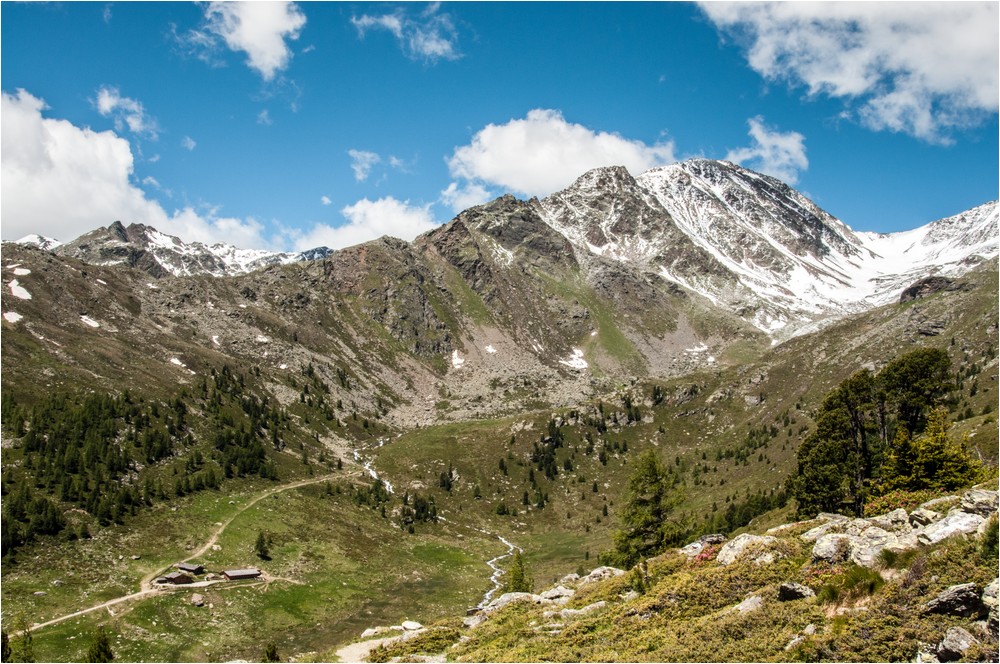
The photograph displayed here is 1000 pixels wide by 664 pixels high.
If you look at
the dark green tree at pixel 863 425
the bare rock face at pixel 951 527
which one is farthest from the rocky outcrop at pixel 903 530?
the dark green tree at pixel 863 425

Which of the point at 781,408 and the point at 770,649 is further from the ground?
the point at 781,408

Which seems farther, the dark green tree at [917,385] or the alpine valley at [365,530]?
the dark green tree at [917,385]

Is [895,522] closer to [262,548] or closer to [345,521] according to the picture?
[262,548]

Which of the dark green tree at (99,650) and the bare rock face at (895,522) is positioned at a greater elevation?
the bare rock face at (895,522)

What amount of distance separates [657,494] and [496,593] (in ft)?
184

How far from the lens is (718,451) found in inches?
7343

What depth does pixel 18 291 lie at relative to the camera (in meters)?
193

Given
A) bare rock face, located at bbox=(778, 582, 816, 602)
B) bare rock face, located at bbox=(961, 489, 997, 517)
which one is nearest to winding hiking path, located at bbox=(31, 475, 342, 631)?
bare rock face, located at bbox=(778, 582, 816, 602)

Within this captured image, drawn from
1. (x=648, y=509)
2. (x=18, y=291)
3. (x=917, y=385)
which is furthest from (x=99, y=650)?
(x=18, y=291)

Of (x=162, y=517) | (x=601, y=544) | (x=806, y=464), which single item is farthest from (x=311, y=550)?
(x=806, y=464)

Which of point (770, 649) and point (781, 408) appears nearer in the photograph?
point (770, 649)

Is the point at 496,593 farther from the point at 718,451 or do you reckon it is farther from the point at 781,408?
the point at 781,408

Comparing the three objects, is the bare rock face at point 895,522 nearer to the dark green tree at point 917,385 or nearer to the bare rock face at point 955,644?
the bare rock face at point 955,644

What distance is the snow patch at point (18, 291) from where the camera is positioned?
624 feet
